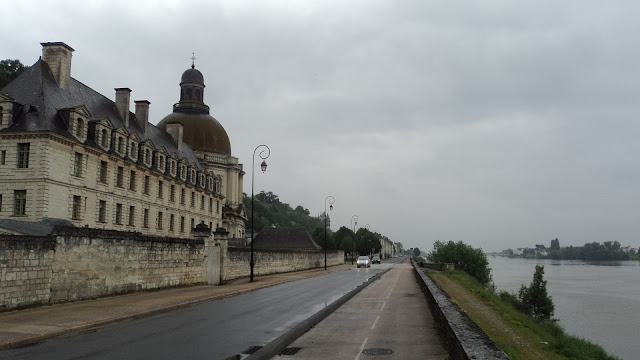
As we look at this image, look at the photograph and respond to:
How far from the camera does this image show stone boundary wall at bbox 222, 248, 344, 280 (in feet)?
104

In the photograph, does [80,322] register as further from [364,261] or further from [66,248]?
[364,261]

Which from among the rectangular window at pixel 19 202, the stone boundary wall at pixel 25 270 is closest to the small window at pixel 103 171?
the rectangular window at pixel 19 202

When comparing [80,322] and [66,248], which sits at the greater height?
[66,248]

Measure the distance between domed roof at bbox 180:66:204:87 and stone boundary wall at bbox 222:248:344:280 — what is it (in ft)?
124

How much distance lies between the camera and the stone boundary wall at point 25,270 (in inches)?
556

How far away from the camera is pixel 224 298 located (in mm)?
20906

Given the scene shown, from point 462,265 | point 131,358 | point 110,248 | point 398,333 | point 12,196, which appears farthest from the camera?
point 462,265

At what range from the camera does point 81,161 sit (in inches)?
1425

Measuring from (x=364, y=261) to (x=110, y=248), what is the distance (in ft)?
151

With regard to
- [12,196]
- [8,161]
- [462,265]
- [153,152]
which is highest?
[153,152]

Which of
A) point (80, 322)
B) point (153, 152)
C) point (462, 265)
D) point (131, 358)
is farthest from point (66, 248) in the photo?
point (462, 265)

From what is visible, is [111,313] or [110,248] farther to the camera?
[110,248]

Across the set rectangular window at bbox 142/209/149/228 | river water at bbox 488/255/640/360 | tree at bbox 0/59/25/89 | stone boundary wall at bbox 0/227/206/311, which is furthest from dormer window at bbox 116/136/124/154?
river water at bbox 488/255/640/360

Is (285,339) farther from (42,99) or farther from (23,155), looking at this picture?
(42,99)
